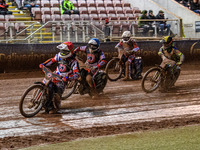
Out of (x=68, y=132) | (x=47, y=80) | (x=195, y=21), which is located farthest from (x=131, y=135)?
(x=195, y=21)

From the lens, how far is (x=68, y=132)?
281 inches

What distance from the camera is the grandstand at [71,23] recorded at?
1567cm

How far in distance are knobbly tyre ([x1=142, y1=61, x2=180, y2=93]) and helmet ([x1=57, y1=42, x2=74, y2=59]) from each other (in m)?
3.18

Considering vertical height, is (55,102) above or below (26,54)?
below

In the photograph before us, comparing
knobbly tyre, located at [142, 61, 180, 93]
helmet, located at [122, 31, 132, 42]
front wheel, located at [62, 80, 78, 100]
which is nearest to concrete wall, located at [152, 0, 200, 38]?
helmet, located at [122, 31, 132, 42]

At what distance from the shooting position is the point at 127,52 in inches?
556

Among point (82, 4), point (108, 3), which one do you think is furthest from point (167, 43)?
point (108, 3)

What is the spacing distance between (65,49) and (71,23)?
7540 millimetres

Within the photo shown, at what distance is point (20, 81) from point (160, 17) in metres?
9.13

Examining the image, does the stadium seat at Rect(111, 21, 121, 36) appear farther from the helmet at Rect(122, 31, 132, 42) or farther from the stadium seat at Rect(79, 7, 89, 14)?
the helmet at Rect(122, 31, 132, 42)

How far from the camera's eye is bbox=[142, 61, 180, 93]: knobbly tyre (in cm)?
1162

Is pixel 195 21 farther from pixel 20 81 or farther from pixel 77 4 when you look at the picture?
pixel 20 81

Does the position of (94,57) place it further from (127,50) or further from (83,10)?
(83,10)

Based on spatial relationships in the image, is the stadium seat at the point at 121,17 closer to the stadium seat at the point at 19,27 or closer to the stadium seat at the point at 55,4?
the stadium seat at the point at 55,4
